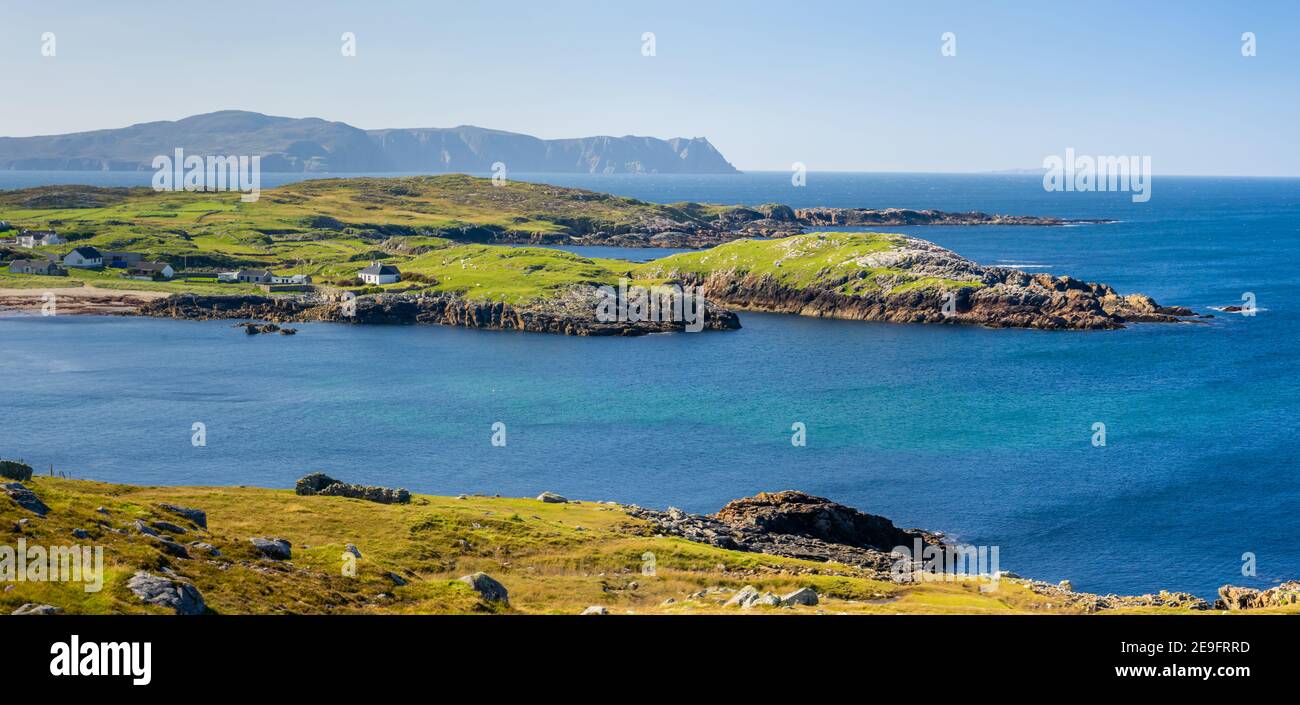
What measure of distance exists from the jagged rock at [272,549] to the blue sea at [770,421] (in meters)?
36.0

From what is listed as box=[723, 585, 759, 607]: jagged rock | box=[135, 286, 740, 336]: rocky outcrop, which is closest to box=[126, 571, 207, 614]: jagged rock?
box=[723, 585, 759, 607]: jagged rock

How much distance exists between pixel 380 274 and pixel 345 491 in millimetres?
121236


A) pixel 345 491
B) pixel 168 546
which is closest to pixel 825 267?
pixel 345 491

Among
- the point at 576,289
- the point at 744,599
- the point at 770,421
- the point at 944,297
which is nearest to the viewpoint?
the point at 744,599

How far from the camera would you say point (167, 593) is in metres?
32.4

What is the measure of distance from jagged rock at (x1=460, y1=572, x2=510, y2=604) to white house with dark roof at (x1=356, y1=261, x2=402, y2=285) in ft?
475

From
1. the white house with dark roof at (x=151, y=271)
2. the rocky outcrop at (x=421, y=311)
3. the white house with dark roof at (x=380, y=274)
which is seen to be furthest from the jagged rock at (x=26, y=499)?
the white house with dark roof at (x=151, y=271)

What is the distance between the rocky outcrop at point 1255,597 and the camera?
53.5 meters

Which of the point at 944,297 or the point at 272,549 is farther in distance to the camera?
the point at 944,297

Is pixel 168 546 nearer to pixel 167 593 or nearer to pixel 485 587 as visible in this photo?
pixel 167 593

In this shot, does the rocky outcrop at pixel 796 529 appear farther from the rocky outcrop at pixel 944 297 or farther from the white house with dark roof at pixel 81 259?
the white house with dark roof at pixel 81 259

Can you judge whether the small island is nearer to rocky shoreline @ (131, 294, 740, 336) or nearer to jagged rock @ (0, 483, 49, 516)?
rocky shoreline @ (131, 294, 740, 336)
